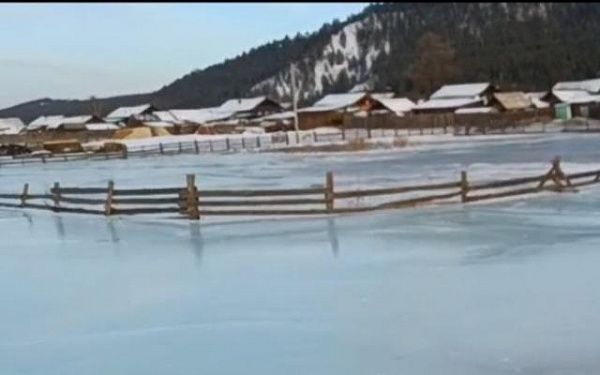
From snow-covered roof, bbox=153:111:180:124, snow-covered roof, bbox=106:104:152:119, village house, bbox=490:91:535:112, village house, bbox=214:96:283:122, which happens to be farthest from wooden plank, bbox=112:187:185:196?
village house, bbox=214:96:283:122

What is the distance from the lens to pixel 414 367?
7.54 m

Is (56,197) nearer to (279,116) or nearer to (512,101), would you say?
(512,101)

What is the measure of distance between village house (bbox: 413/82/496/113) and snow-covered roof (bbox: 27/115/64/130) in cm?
5131

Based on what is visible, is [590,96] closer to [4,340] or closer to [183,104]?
[4,340]

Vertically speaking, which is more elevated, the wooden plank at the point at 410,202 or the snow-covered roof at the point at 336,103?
the snow-covered roof at the point at 336,103

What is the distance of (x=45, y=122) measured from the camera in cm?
12362

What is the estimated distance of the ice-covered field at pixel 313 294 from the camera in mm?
8031

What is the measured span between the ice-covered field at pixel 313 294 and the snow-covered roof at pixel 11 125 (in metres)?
83.0

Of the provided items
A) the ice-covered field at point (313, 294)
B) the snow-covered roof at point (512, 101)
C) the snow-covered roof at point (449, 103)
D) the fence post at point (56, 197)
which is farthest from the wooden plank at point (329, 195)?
the snow-covered roof at point (449, 103)

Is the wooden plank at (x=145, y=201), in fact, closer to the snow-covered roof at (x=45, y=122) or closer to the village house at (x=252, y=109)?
the snow-covered roof at (x=45, y=122)

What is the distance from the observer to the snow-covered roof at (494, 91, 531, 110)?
97.9 meters

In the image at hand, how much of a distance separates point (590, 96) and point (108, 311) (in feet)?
316

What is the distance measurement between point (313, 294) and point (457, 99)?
96.4 meters

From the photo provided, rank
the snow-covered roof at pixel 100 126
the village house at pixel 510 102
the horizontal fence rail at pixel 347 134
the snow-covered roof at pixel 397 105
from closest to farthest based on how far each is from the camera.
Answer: the horizontal fence rail at pixel 347 134, the village house at pixel 510 102, the snow-covered roof at pixel 397 105, the snow-covered roof at pixel 100 126
